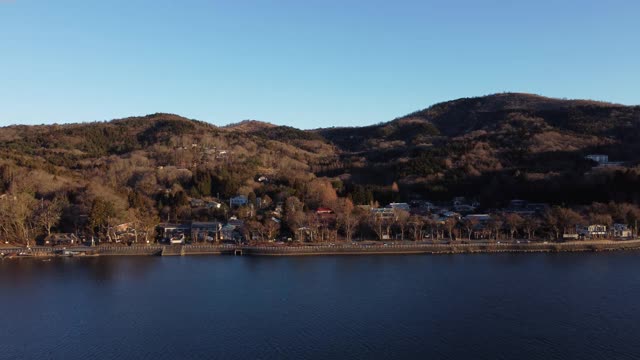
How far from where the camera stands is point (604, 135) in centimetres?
4641

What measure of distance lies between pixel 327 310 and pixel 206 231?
14034 millimetres

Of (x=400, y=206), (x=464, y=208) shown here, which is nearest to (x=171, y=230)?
(x=400, y=206)

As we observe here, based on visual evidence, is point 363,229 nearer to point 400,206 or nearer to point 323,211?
point 323,211

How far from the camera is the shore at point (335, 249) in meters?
22.4

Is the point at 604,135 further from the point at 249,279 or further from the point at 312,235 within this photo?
the point at 249,279

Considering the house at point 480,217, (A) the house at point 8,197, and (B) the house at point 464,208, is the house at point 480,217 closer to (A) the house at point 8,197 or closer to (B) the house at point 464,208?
(B) the house at point 464,208

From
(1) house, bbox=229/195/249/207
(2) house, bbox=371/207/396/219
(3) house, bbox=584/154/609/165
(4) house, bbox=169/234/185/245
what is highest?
(3) house, bbox=584/154/609/165

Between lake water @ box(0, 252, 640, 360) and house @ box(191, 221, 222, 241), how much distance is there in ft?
17.6

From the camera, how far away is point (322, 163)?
47.2m

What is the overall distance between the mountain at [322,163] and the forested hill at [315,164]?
0.30 ft

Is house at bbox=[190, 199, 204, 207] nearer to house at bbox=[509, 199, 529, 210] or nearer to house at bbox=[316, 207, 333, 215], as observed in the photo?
house at bbox=[316, 207, 333, 215]

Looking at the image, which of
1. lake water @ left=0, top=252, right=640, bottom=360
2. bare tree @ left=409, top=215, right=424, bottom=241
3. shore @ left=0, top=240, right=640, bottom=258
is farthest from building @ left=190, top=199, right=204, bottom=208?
bare tree @ left=409, top=215, right=424, bottom=241

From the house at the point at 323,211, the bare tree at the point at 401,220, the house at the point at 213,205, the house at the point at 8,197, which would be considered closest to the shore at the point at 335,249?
the bare tree at the point at 401,220

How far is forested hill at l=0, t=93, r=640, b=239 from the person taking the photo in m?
29.3
